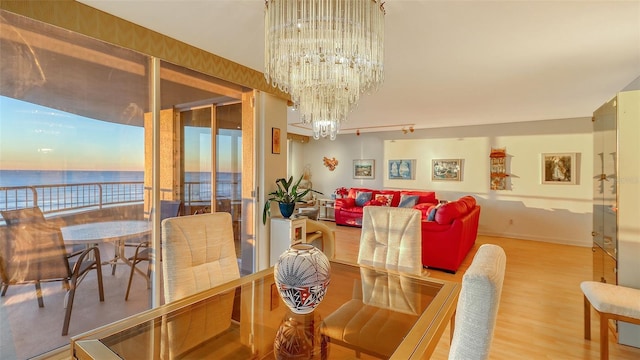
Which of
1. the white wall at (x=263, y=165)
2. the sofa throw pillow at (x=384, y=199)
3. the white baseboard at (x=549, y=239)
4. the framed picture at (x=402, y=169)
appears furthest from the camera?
the framed picture at (x=402, y=169)

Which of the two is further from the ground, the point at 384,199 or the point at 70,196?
the point at 70,196

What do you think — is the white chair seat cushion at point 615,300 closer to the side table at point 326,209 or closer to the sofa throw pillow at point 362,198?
the sofa throw pillow at point 362,198

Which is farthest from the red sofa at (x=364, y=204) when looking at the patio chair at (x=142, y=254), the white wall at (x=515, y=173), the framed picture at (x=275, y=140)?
the patio chair at (x=142, y=254)

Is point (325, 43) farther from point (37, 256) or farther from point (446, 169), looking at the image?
point (446, 169)

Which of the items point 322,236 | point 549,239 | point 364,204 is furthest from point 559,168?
point 322,236

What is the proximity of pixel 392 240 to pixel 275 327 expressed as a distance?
45.3 inches

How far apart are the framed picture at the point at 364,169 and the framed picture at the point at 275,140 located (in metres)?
4.35

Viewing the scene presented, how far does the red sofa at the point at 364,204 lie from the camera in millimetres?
6484

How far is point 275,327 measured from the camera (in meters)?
1.27

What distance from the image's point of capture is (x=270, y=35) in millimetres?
1669

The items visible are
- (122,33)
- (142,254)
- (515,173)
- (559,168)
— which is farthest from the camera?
(515,173)

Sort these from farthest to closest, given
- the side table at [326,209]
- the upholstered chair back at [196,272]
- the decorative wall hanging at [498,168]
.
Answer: the side table at [326,209], the decorative wall hanging at [498,168], the upholstered chair back at [196,272]

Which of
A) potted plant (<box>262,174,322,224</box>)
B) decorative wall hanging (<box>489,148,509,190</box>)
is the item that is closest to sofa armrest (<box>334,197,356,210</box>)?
decorative wall hanging (<box>489,148,509,190</box>)

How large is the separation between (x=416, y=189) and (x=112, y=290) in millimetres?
6132
